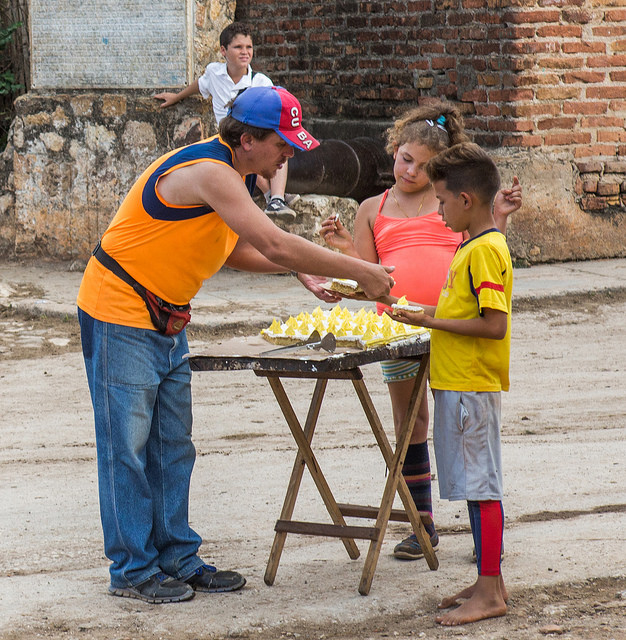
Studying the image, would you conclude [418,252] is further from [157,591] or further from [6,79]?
[6,79]

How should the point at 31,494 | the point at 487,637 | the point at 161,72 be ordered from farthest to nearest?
the point at 161,72 → the point at 31,494 → the point at 487,637

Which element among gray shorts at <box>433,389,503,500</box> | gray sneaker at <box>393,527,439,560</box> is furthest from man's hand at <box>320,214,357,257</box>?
gray sneaker at <box>393,527,439,560</box>

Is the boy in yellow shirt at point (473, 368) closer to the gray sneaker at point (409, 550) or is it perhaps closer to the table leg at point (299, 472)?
the gray sneaker at point (409, 550)

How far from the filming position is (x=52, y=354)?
22.2 ft

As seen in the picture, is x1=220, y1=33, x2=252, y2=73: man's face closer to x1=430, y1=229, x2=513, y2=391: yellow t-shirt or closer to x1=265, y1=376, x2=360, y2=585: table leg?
x1=265, y1=376, x2=360, y2=585: table leg

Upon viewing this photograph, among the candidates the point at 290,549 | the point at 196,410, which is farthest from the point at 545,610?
the point at 196,410

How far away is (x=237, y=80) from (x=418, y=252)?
5.09 m

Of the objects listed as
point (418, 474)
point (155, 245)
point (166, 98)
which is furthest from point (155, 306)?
point (166, 98)

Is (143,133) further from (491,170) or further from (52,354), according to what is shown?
(491,170)

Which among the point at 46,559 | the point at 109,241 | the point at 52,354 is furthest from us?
the point at 52,354

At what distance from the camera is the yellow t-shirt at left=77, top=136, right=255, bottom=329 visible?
3328 mm

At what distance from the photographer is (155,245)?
132 inches

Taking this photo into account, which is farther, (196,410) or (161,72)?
(161,72)

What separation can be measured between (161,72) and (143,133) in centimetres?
56
